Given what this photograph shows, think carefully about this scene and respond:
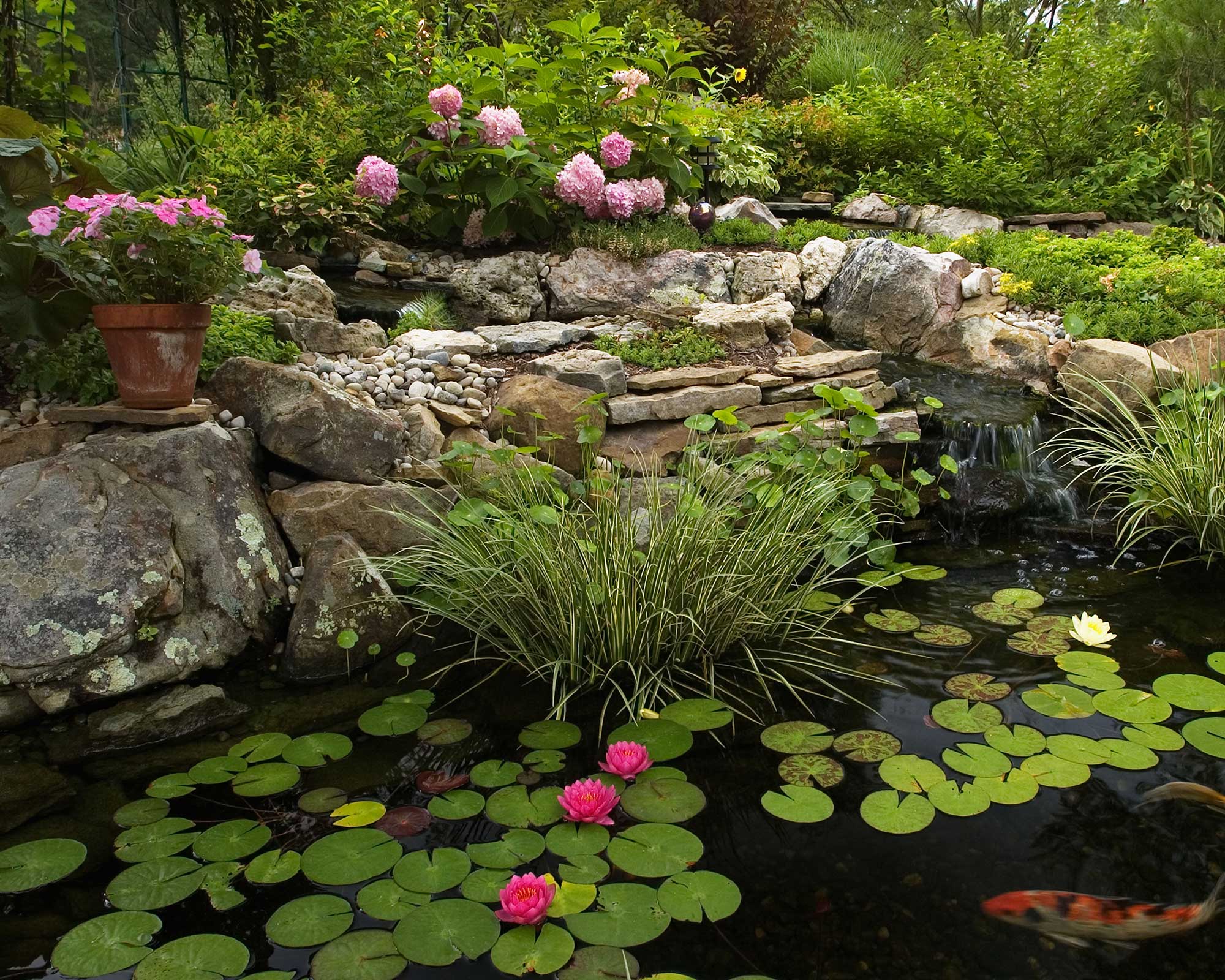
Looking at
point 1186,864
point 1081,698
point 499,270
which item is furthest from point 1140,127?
point 1186,864

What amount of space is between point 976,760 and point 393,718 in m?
1.74

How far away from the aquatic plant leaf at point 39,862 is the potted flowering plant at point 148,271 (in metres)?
1.68

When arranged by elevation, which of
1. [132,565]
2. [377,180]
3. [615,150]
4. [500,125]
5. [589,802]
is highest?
[500,125]

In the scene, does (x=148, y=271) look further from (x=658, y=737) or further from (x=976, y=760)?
(x=976, y=760)

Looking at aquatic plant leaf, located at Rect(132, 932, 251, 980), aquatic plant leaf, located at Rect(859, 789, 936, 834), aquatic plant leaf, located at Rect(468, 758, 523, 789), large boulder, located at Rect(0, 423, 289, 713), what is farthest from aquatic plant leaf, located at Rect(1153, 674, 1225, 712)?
large boulder, located at Rect(0, 423, 289, 713)

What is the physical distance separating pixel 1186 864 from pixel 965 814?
1.66 ft

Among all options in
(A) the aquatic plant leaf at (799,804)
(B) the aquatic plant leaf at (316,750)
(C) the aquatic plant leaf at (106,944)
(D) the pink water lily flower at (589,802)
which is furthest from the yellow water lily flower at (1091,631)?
(C) the aquatic plant leaf at (106,944)

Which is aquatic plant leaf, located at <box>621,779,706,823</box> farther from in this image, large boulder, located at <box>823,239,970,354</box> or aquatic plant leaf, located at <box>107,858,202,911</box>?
large boulder, located at <box>823,239,970,354</box>

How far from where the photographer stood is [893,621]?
11.5 ft

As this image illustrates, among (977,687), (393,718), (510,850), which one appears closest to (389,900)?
(510,850)

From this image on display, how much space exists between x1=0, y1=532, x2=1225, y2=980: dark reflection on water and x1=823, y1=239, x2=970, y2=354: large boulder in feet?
10.8

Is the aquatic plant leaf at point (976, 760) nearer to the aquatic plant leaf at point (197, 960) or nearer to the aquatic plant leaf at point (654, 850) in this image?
the aquatic plant leaf at point (654, 850)

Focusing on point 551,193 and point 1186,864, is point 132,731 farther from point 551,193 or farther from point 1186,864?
point 551,193

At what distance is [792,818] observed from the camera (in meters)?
2.35
